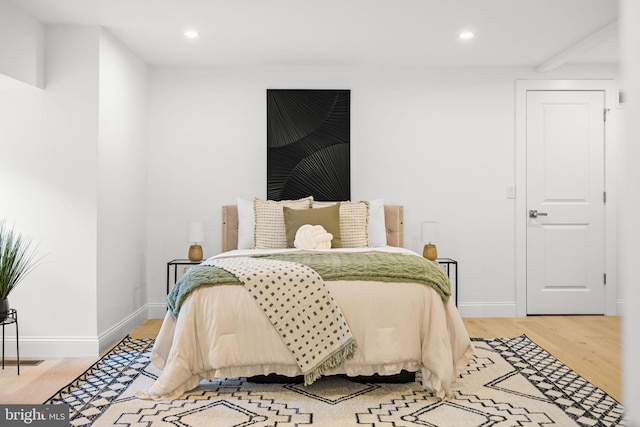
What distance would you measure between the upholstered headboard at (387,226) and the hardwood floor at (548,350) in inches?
37.6

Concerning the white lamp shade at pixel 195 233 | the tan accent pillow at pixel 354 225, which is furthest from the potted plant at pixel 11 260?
the tan accent pillow at pixel 354 225

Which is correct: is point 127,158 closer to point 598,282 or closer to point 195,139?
point 195,139

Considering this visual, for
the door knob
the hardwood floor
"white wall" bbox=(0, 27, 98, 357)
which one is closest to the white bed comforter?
the hardwood floor

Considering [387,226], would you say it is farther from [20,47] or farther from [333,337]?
[20,47]

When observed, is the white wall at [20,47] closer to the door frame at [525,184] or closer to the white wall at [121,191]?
the white wall at [121,191]

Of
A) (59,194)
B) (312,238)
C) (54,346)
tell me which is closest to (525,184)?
(312,238)

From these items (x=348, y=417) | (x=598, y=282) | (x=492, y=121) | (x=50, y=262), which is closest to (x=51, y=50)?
(x=50, y=262)

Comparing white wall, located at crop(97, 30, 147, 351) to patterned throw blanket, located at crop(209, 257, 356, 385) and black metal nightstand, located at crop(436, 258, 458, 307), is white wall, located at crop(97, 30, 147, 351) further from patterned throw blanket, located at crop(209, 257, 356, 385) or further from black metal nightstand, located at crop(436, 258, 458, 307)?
black metal nightstand, located at crop(436, 258, 458, 307)

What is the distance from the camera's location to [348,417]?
2.60m

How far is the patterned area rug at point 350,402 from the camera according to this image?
2549 millimetres

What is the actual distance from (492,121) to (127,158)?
3.31 metres

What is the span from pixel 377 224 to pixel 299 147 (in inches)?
42.1

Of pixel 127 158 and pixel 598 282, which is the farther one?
pixel 598 282

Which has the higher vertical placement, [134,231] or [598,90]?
[598,90]
